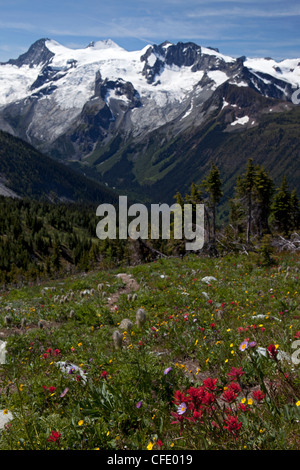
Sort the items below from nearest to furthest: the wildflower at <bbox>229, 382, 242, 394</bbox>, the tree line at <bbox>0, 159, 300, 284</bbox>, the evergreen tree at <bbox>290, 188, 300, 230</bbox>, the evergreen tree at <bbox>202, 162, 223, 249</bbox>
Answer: the wildflower at <bbox>229, 382, 242, 394</bbox> → the evergreen tree at <bbox>202, 162, 223, 249</bbox> → the tree line at <bbox>0, 159, 300, 284</bbox> → the evergreen tree at <bbox>290, 188, 300, 230</bbox>

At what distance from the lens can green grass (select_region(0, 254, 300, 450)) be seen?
3916 mm

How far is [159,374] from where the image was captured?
547 centimetres

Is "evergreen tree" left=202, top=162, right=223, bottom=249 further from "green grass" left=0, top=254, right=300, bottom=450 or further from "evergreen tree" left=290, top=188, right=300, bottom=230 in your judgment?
"green grass" left=0, top=254, right=300, bottom=450

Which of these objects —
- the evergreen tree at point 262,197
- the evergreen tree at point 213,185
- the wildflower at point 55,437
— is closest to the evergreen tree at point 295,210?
the evergreen tree at point 262,197

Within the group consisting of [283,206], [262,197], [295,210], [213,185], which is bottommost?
[295,210]

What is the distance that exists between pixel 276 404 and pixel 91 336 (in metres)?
5.95

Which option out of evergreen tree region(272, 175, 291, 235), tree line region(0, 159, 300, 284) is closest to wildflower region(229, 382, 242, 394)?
tree line region(0, 159, 300, 284)

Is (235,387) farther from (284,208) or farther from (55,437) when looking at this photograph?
(284,208)

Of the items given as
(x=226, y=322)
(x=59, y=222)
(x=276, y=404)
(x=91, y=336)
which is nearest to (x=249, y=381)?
(x=276, y=404)

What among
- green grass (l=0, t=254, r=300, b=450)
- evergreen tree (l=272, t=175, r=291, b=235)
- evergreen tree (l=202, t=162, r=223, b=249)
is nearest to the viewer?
green grass (l=0, t=254, r=300, b=450)

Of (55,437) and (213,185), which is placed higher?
(213,185)

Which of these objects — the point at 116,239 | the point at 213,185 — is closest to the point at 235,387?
the point at 213,185

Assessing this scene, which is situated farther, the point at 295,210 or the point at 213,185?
the point at 295,210
